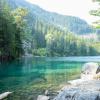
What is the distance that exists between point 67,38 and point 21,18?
105253 millimetres

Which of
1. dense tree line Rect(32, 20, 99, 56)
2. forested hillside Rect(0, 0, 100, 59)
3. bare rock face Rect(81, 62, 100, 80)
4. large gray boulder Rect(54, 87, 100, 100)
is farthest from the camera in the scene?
Answer: dense tree line Rect(32, 20, 99, 56)

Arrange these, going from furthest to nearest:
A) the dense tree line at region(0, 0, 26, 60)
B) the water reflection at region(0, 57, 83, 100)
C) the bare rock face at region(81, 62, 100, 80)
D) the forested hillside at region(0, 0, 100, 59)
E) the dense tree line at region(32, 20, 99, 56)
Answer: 1. the dense tree line at region(32, 20, 99, 56)
2. the forested hillside at region(0, 0, 100, 59)
3. the dense tree line at region(0, 0, 26, 60)
4. the bare rock face at region(81, 62, 100, 80)
5. the water reflection at region(0, 57, 83, 100)

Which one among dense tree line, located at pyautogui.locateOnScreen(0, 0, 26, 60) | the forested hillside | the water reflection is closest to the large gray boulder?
the water reflection

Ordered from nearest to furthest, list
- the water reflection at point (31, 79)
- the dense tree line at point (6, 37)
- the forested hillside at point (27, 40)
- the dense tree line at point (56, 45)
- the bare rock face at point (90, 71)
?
the water reflection at point (31, 79), the bare rock face at point (90, 71), the dense tree line at point (6, 37), the forested hillside at point (27, 40), the dense tree line at point (56, 45)

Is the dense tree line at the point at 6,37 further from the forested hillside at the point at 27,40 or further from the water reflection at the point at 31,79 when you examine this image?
the water reflection at the point at 31,79

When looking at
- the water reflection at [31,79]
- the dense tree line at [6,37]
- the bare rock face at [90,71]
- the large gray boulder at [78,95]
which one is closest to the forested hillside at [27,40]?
the dense tree line at [6,37]

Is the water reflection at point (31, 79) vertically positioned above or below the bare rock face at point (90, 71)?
below

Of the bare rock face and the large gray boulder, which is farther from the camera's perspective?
the bare rock face

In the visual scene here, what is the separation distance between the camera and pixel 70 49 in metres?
167

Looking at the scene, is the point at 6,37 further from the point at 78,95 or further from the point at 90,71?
the point at 78,95

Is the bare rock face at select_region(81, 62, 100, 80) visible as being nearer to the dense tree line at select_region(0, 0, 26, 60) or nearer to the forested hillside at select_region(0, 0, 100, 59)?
the forested hillside at select_region(0, 0, 100, 59)

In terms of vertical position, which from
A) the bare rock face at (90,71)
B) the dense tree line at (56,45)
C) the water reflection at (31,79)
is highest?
the dense tree line at (56,45)

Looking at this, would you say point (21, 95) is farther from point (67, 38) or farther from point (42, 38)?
point (67, 38)

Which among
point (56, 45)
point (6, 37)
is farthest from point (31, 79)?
point (56, 45)
